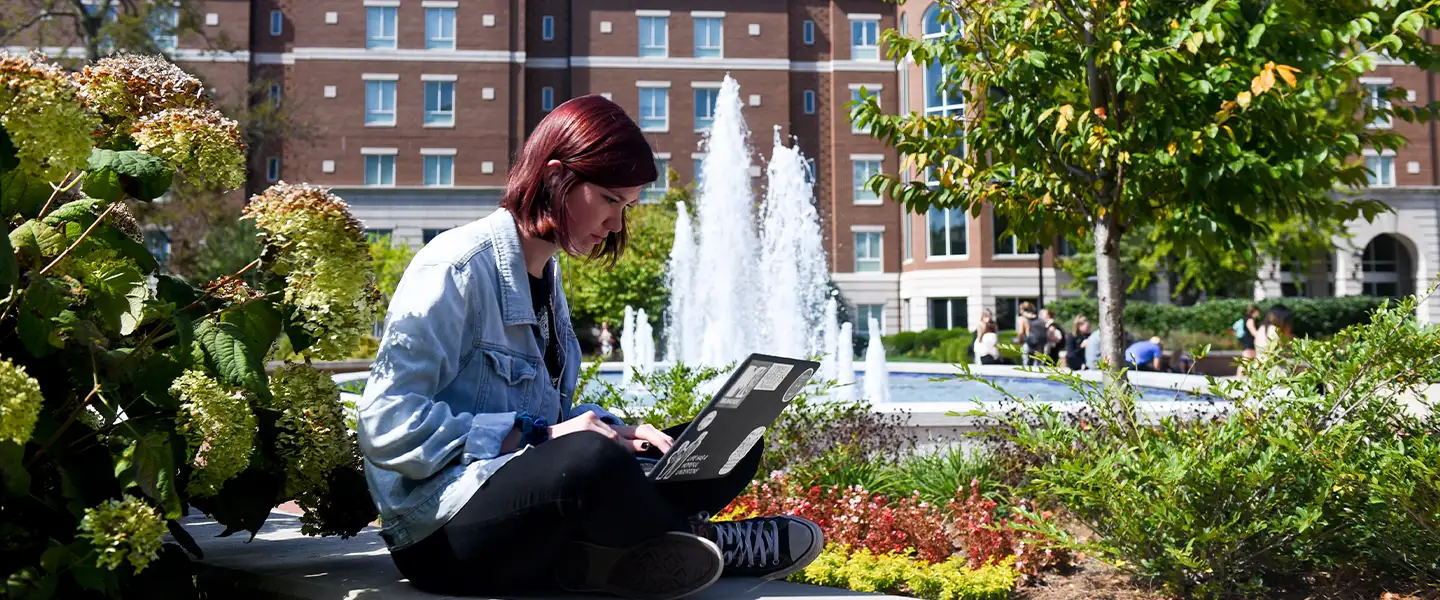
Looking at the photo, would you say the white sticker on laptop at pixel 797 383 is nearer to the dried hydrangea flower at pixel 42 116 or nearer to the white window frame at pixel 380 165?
the dried hydrangea flower at pixel 42 116

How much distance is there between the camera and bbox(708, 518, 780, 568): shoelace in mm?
2479

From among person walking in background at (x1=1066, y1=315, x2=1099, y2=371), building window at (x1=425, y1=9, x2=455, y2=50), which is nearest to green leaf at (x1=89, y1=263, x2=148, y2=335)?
person walking in background at (x1=1066, y1=315, x2=1099, y2=371)

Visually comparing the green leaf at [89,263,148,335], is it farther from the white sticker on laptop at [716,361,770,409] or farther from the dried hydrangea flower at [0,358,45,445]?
the white sticker on laptop at [716,361,770,409]

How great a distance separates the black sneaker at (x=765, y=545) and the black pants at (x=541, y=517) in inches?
9.2

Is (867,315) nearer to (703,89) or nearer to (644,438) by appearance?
(703,89)

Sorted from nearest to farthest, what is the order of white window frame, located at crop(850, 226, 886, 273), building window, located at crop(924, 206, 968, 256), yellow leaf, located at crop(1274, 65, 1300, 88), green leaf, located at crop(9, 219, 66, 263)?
green leaf, located at crop(9, 219, 66, 263) → yellow leaf, located at crop(1274, 65, 1300, 88) → building window, located at crop(924, 206, 968, 256) → white window frame, located at crop(850, 226, 886, 273)

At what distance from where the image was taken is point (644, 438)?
235 centimetres

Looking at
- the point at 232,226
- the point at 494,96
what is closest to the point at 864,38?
the point at 494,96

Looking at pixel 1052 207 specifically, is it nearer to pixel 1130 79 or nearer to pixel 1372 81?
pixel 1130 79

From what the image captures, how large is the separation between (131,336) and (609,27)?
113ft

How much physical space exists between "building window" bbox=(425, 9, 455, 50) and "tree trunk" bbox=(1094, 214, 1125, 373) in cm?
3066

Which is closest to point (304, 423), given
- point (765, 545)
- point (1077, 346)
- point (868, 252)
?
point (765, 545)

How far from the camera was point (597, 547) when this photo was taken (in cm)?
223

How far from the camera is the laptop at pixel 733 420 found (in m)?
2.08
